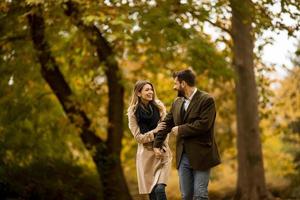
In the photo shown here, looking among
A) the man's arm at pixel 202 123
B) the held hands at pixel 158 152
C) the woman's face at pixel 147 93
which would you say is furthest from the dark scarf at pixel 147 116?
the man's arm at pixel 202 123

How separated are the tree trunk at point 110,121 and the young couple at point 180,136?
8.23 meters

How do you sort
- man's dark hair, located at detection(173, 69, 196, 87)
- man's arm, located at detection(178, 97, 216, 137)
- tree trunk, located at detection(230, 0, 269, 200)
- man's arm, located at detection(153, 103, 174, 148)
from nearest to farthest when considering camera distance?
1. man's arm, located at detection(178, 97, 216, 137)
2. man's dark hair, located at detection(173, 69, 196, 87)
3. man's arm, located at detection(153, 103, 174, 148)
4. tree trunk, located at detection(230, 0, 269, 200)

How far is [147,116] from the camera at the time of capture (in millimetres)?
8055

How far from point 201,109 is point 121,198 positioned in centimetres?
978

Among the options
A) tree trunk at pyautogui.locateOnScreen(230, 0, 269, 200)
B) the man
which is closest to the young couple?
the man

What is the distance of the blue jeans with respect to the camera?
729 centimetres

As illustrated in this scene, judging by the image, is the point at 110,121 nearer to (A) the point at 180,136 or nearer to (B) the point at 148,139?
(B) the point at 148,139

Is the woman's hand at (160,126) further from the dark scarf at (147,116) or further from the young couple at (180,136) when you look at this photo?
the dark scarf at (147,116)

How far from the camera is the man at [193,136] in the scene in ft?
23.8

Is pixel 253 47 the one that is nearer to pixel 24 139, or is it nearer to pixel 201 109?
pixel 24 139

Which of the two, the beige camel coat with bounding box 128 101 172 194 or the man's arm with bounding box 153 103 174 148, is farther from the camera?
the beige camel coat with bounding box 128 101 172 194

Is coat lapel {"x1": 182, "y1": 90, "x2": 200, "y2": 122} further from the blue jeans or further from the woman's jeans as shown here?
the woman's jeans

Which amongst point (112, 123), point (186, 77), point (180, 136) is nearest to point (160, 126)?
point (180, 136)

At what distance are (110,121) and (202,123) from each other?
10166 mm
